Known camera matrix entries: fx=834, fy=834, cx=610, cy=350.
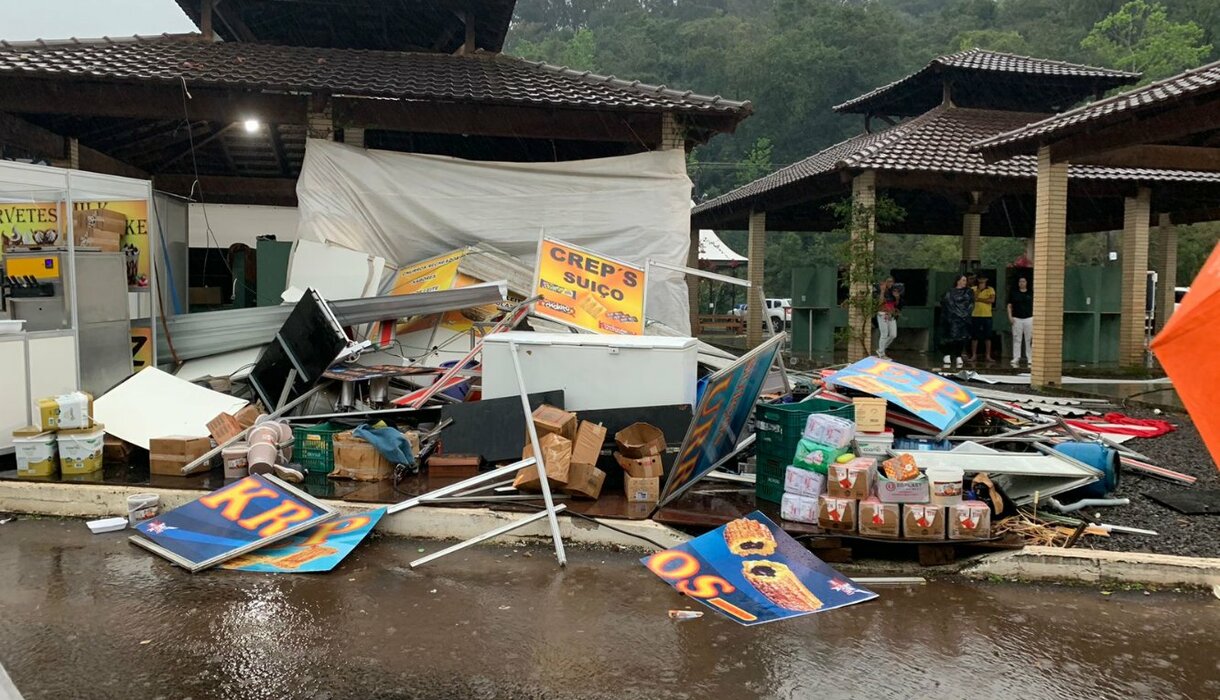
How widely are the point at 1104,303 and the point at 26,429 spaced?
19695 mm

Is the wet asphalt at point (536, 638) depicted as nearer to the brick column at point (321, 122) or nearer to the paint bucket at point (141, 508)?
the paint bucket at point (141, 508)

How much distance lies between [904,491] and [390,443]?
3.76 m

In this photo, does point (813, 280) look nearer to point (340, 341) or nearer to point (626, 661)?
point (340, 341)

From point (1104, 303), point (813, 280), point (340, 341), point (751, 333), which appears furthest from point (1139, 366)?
point (340, 341)

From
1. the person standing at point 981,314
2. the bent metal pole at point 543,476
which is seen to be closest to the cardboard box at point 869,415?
the bent metal pole at point 543,476

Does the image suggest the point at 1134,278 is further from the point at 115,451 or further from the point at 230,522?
the point at 115,451

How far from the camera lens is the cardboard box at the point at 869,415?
6332 millimetres

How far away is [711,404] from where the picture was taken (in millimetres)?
5781

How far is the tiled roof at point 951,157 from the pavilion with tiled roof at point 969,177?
1.0 inches

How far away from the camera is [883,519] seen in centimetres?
515

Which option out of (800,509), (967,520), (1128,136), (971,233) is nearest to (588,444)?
(800,509)

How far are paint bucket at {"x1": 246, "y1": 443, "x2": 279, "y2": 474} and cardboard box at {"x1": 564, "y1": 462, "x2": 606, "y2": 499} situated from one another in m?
2.30

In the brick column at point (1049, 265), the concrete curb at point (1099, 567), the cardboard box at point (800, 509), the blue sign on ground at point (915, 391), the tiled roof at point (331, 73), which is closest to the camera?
the concrete curb at point (1099, 567)

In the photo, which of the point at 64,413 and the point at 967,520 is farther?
the point at 64,413
